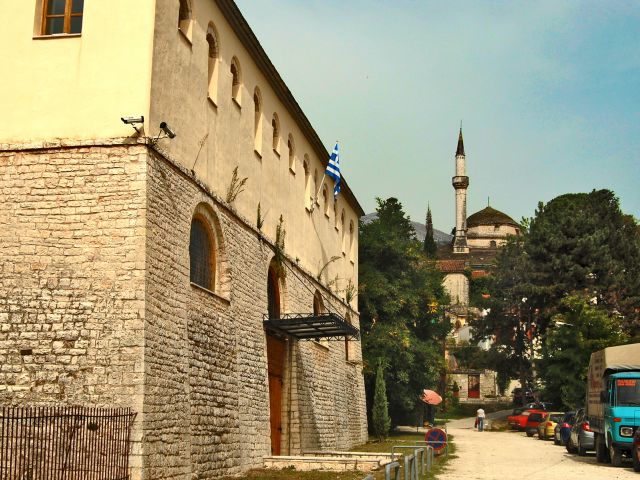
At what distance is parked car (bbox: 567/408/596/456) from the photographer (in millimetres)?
26678

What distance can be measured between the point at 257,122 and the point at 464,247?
295 feet

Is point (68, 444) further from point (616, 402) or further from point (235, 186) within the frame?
point (616, 402)

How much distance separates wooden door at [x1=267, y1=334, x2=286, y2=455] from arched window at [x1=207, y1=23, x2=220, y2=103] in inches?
281

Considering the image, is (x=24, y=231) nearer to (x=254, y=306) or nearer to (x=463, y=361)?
(x=254, y=306)

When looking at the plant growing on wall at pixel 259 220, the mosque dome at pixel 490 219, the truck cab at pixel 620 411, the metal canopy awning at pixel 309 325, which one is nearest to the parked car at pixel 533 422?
the truck cab at pixel 620 411

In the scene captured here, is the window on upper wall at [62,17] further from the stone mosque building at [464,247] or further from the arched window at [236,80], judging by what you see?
the stone mosque building at [464,247]

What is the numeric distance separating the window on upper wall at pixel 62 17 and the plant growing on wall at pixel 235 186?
541 cm

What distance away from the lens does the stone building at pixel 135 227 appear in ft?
46.9

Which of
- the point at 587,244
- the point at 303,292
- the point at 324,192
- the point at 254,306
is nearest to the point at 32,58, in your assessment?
the point at 254,306

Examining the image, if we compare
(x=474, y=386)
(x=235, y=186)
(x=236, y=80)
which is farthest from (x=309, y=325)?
(x=474, y=386)

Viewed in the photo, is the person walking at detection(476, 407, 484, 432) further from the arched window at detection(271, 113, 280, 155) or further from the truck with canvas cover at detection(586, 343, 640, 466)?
the arched window at detection(271, 113, 280, 155)

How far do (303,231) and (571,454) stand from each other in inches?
476

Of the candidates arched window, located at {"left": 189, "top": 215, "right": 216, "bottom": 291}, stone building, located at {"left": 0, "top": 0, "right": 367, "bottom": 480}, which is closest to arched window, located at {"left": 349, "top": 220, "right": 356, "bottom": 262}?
stone building, located at {"left": 0, "top": 0, "right": 367, "bottom": 480}

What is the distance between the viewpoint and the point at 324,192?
105 ft
